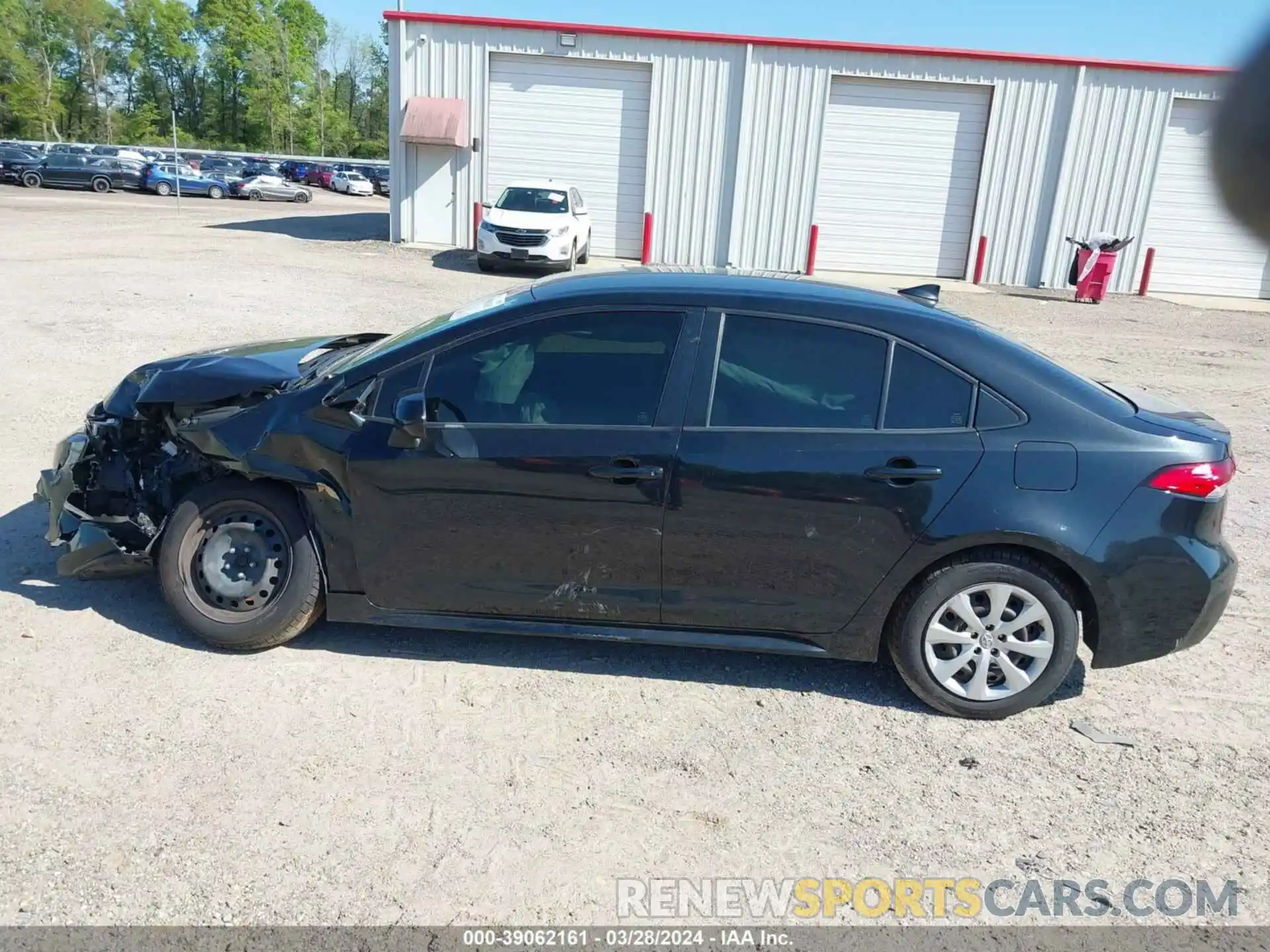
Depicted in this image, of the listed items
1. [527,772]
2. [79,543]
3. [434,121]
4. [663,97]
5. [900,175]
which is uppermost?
[663,97]

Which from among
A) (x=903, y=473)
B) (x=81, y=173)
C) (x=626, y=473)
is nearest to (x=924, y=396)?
(x=903, y=473)

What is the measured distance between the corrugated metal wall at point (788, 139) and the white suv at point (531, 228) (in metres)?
2.94

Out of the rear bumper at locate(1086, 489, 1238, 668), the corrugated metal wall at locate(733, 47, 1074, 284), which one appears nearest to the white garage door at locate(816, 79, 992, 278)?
the corrugated metal wall at locate(733, 47, 1074, 284)

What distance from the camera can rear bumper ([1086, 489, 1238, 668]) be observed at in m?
3.76

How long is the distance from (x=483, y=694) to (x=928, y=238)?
2130 cm

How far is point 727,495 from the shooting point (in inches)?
152

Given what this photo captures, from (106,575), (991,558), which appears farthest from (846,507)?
(106,575)

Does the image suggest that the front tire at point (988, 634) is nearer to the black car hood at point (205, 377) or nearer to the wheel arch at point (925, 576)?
the wheel arch at point (925, 576)

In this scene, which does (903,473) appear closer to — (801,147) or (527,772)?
(527,772)

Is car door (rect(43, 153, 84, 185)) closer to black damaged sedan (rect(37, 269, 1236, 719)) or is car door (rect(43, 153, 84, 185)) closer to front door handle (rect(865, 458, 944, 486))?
black damaged sedan (rect(37, 269, 1236, 719))

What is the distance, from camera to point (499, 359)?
161 inches

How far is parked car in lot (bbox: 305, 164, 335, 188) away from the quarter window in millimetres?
54939

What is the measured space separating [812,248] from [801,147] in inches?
86.6

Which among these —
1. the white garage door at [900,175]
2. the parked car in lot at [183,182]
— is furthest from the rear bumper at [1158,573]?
the parked car in lot at [183,182]
